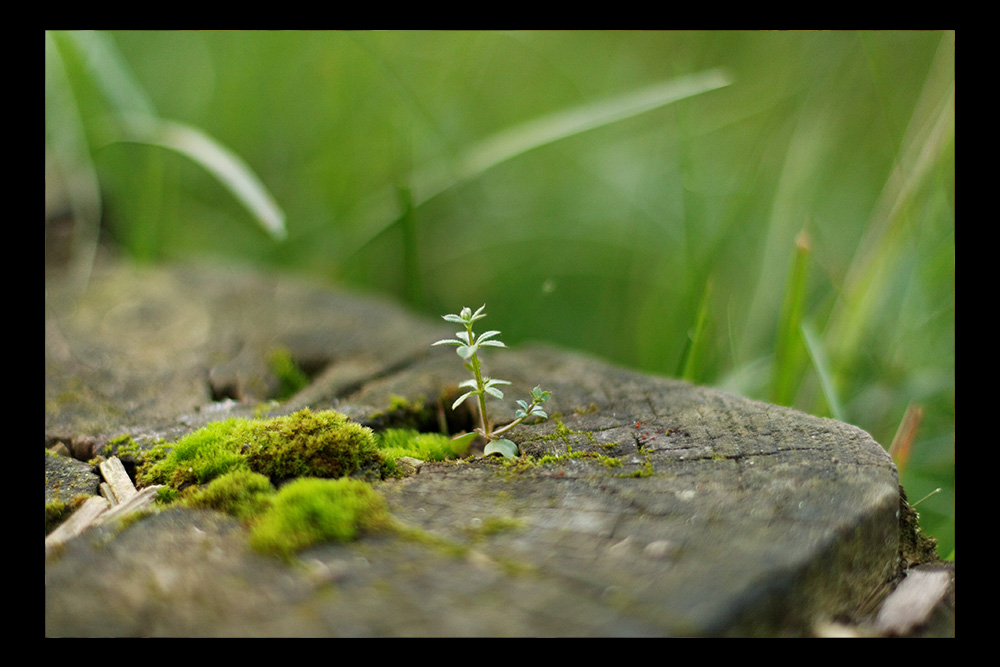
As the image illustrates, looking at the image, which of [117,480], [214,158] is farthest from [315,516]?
[214,158]

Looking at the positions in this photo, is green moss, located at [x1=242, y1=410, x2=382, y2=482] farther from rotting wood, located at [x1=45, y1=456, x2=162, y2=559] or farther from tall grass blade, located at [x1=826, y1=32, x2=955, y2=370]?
tall grass blade, located at [x1=826, y1=32, x2=955, y2=370]

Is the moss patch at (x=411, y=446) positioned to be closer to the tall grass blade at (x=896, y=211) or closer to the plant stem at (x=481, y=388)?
the plant stem at (x=481, y=388)

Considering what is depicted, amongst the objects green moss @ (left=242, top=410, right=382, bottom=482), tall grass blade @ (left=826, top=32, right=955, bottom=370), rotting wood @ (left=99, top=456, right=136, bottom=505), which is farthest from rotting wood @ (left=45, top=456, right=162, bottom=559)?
tall grass blade @ (left=826, top=32, right=955, bottom=370)

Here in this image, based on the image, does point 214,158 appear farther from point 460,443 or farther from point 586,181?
point 586,181

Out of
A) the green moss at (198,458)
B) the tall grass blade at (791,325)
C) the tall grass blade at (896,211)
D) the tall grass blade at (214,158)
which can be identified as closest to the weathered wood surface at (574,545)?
the green moss at (198,458)

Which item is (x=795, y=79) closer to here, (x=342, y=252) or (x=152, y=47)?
(x=342, y=252)
